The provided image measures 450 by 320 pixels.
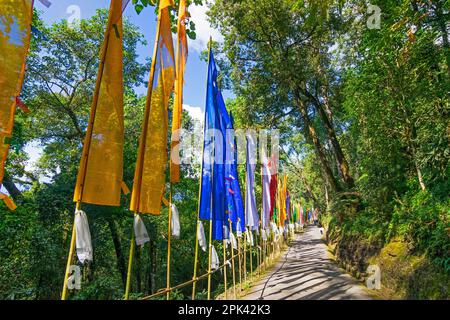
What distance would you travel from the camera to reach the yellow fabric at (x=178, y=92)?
534 cm

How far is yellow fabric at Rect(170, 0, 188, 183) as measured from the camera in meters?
5.34

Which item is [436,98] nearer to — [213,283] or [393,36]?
[393,36]

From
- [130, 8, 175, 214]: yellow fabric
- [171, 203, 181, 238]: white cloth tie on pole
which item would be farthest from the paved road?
[130, 8, 175, 214]: yellow fabric

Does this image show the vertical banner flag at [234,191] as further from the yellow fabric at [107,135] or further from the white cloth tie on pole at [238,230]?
the yellow fabric at [107,135]

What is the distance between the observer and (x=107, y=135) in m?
3.68

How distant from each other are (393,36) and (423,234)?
4.81 meters

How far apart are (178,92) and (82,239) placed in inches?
131

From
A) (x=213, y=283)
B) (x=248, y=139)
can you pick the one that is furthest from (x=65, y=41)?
(x=213, y=283)

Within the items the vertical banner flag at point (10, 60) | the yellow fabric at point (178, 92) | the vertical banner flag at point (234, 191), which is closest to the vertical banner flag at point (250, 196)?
the vertical banner flag at point (234, 191)

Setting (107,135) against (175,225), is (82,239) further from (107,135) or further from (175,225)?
(175,225)

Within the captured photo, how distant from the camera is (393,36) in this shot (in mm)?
7199

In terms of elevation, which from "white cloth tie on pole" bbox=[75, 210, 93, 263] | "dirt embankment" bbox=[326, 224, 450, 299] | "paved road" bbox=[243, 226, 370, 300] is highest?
"white cloth tie on pole" bbox=[75, 210, 93, 263]

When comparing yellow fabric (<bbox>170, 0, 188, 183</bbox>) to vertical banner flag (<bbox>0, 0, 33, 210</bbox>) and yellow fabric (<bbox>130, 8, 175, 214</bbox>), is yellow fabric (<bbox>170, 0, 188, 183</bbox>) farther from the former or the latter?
vertical banner flag (<bbox>0, 0, 33, 210</bbox>)

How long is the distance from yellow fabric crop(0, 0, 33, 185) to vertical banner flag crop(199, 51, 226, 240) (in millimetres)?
4054
